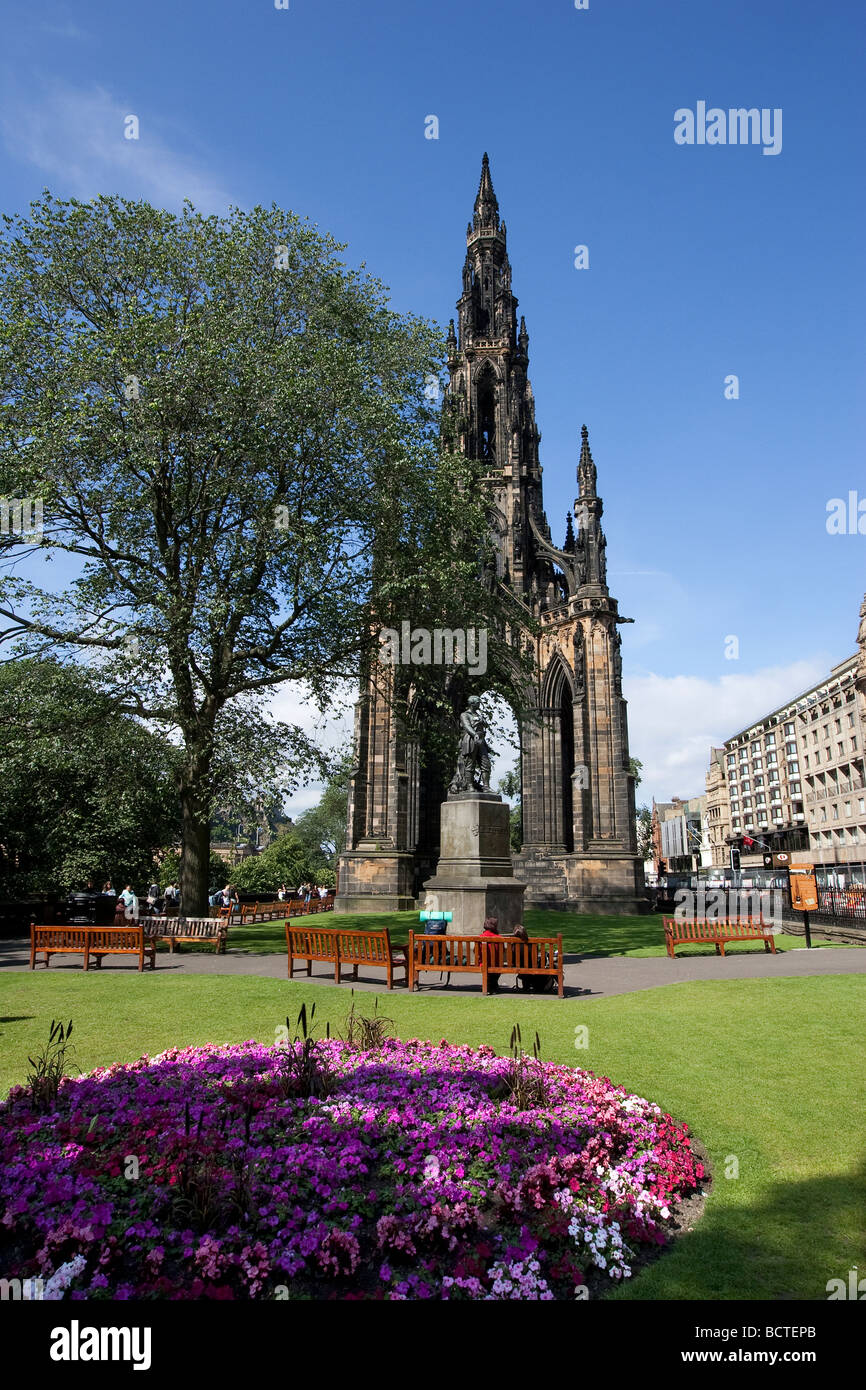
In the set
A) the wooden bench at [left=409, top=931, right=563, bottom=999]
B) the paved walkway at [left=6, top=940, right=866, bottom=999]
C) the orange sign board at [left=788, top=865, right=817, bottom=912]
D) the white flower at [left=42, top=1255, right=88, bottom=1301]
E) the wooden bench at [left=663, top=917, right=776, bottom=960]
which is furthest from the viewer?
the orange sign board at [left=788, top=865, right=817, bottom=912]

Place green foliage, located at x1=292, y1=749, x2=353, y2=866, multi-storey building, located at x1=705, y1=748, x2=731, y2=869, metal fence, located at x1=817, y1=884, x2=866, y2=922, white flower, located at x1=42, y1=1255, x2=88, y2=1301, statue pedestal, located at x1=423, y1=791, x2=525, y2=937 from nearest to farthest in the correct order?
white flower, located at x1=42, y1=1255, x2=88, y2=1301 < statue pedestal, located at x1=423, y1=791, x2=525, y2=937 < metal fence, located at x1=817, y1=884, x2=866, y2=922 < green foliage, located at x1=292, y1=749, x2=353, y2=866 < multi-storey building, located at x1=705, y1=748, x2=731, y2=869

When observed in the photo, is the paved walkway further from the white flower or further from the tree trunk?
the white flower

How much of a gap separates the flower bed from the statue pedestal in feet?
27.9

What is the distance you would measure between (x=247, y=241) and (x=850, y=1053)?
71.5 ft

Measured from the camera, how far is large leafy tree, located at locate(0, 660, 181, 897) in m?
18.0

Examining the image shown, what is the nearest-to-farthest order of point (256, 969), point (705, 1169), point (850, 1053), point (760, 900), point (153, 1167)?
point (153, 1167) < point (705, 1169) < point (850, 1053) < point (256, 969) < point (760, 900)

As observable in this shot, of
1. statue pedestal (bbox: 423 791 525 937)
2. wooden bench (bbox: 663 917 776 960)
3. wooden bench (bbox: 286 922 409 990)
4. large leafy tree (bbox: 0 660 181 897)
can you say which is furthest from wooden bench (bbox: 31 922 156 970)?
wooden bench (bbox: 663 917 776 960)

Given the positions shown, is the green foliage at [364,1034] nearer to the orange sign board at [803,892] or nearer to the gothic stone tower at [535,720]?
the orange sign board at [803,892]

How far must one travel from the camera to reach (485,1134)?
5.32 meters

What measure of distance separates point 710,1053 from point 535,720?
18.5 metres

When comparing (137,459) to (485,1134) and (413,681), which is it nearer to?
(413,681)

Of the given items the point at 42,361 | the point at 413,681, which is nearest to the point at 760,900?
the point at 413,681

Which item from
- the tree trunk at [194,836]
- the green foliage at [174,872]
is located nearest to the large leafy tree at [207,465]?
the tree trunk at [194,836]

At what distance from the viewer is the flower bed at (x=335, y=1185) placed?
3.89 meters
